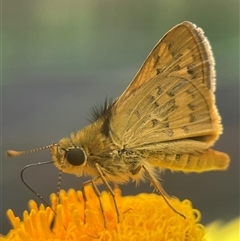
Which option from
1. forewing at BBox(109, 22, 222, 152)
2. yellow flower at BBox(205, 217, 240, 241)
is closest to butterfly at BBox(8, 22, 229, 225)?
forewing at BBox(109, 22, 222, 152)

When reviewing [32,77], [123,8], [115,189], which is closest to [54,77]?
[32,77]

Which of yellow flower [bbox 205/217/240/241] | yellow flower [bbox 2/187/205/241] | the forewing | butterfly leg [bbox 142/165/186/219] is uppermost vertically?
the forewing

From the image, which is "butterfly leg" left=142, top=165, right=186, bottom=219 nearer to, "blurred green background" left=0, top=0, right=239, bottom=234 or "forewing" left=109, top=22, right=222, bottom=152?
"forewing" left=109, top=22, right=222, bottom=152

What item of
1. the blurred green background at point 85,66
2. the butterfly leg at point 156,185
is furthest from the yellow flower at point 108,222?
the blurred green background at point 85,66

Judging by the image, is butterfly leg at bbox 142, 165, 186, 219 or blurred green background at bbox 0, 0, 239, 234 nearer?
butterfly leg at bbox 142, 165, 186, 219

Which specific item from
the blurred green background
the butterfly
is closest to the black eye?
the butterfly

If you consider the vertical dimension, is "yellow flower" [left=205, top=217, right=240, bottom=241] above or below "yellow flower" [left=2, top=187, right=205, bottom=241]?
below

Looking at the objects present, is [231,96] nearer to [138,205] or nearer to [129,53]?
[129,53]
